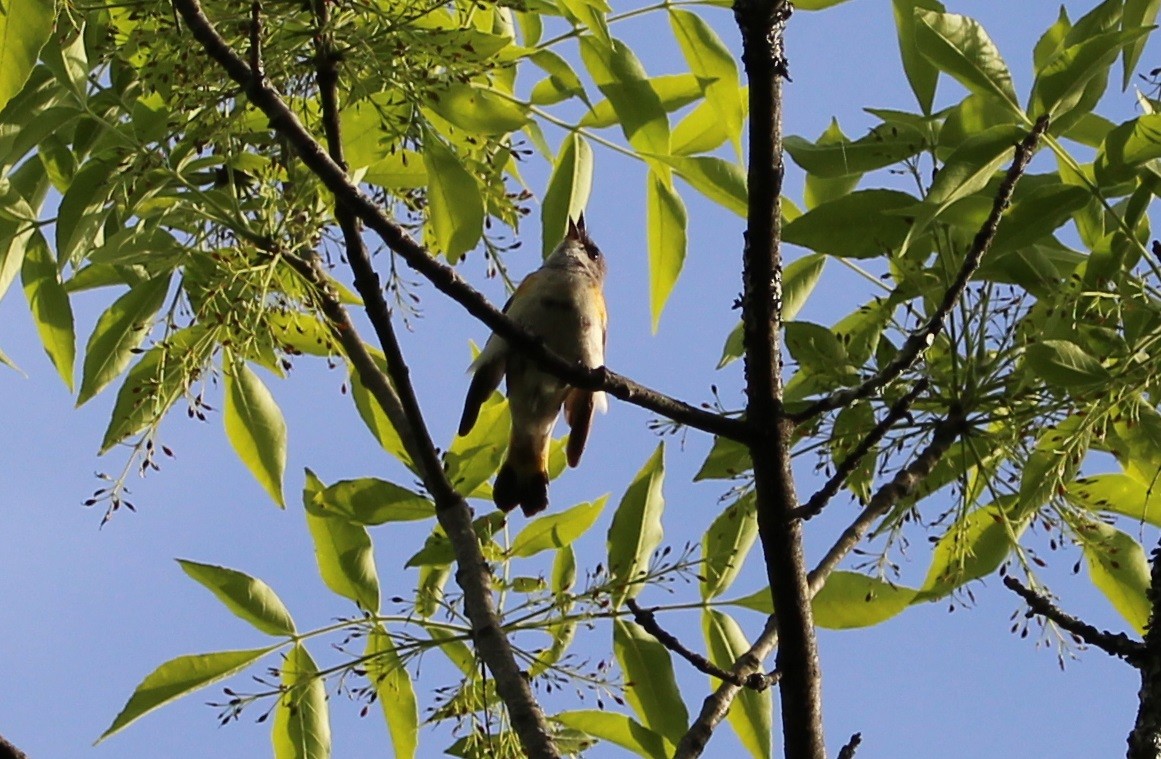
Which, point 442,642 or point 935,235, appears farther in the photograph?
point 442,642

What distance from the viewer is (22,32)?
2.15 meters

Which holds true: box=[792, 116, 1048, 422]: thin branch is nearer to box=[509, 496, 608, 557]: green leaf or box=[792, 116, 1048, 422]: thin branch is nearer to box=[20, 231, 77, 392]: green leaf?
box=[509, 496, 608, 557]: green leaf

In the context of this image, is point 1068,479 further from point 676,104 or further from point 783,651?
point 676,104

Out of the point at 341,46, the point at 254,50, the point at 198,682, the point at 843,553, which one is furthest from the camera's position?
the point at 198,682

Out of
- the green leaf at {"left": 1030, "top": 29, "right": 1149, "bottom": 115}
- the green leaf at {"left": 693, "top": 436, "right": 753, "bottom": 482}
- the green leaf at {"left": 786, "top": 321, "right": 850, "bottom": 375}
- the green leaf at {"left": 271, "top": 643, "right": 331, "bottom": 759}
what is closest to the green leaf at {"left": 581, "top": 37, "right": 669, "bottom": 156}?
the green leaf at {"left": 786, "top": 321, "right": 850, "bottom": 375}

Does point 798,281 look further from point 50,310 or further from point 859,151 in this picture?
point 50,310

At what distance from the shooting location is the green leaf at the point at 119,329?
331 cm

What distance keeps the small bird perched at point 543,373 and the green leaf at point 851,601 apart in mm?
1575

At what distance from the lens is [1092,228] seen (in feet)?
9.64

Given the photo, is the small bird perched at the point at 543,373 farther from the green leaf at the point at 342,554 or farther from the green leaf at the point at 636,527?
the green leaf at the point at 636,527

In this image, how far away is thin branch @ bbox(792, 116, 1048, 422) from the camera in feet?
7.80

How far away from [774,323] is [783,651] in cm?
62

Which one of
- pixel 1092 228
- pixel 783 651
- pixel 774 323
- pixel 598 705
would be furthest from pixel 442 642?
pixel 1092 228

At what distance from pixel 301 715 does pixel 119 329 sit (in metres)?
0.99
